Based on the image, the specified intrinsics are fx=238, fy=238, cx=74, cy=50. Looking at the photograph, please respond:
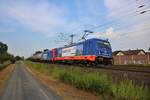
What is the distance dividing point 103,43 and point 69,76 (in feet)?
39.5

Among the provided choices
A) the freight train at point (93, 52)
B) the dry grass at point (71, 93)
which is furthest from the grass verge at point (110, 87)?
the freight train at point (93, 52)

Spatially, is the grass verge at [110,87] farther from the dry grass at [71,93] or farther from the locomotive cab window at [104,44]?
the locomotive cab window at [104,44]

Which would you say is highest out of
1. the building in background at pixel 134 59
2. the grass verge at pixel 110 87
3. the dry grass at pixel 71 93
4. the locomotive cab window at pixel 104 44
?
the locomotive cab window at pixel 104 44

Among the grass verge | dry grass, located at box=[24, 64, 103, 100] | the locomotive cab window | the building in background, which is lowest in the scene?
dry grass, located at box=[24, 64, 103, 100]

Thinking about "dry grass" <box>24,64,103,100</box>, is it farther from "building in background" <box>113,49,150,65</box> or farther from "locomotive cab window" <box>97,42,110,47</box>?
"building in background" <box>113,49,150,65</box>

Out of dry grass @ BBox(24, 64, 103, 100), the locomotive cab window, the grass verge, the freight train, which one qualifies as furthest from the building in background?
dry grass @ BBox(24, 64, 103, 100)

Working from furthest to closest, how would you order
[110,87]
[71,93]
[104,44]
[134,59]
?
[134,59] < [104,44] < [71,93] < [110,87]

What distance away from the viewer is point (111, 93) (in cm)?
1171

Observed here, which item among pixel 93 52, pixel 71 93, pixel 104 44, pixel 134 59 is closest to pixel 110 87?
pixel 71 93

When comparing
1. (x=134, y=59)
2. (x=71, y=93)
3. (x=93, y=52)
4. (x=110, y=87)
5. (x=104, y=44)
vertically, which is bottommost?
(x=71, y=93)

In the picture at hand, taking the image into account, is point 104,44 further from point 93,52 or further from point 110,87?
point 110,87

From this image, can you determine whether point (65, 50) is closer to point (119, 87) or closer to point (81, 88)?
point (81, 88)

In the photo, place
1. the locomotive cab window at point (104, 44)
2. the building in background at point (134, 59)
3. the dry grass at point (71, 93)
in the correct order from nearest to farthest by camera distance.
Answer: the dry grass at point (71, 93), the locomotive cab window at point (104, 44), the building in background at point (134, 59)

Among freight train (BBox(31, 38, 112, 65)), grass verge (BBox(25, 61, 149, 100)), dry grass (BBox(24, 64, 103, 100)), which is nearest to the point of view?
grass verge (BBox(25, 61, 149, 100))
